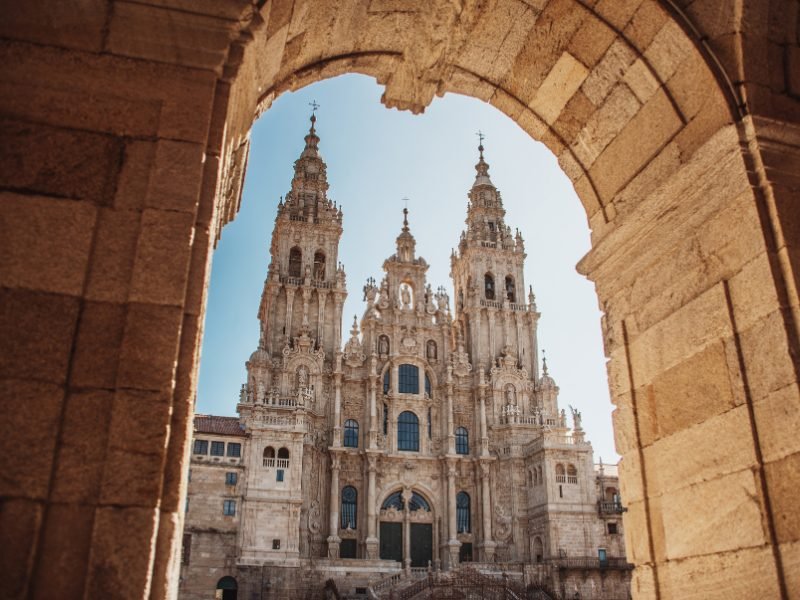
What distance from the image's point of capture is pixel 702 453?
4.40 m

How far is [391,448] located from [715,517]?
3070 cm

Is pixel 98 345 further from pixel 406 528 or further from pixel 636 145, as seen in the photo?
pixel 406 528

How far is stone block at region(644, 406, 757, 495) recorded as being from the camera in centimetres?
411

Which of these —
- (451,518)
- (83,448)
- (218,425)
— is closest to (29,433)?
(83,448)

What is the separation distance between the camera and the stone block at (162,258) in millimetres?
3174

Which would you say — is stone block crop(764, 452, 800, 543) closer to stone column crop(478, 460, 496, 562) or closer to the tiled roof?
the tiled roof

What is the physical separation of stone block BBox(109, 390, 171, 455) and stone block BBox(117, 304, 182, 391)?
49 millimetres

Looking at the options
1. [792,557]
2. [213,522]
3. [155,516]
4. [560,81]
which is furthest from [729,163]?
[213,522]

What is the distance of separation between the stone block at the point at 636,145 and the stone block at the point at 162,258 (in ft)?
11.6

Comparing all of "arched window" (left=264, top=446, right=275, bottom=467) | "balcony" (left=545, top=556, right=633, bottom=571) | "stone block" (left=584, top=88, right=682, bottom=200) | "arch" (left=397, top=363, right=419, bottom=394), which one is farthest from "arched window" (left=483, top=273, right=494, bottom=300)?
"stone block" (left=584, top=88, right=682, bottom=200)

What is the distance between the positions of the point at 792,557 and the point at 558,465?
101ft

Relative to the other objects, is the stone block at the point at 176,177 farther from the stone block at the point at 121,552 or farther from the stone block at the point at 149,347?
the stone block at the point at 121,552

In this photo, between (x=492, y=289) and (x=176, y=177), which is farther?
(x=492, y=289)

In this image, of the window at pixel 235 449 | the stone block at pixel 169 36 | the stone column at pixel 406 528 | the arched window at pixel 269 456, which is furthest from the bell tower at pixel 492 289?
the stone block at pixel 169 36
